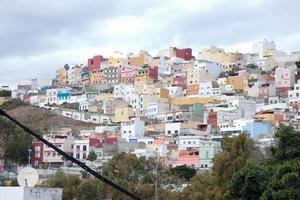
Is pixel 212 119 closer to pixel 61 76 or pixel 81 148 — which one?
pixel 81 148

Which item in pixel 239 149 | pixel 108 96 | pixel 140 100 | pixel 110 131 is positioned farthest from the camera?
pixel 108 96

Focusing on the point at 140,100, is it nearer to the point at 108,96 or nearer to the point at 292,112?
the point at 108,96

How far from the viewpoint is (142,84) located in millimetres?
104688

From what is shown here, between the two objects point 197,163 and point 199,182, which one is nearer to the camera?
point 199,182

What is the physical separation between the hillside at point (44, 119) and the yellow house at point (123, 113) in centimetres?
422

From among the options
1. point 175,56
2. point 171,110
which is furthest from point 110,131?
point 175,56

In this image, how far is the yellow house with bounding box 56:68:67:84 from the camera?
423 ft

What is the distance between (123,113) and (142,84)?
42.1 ft

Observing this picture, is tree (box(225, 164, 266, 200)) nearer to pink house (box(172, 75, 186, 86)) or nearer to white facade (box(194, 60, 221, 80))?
white facade (box(194, 60, 221, 80))

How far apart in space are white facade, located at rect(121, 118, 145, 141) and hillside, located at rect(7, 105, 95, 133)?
6513 millimetres

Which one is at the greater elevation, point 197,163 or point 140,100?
point 140,100

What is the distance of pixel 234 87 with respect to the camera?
9669 centimetres

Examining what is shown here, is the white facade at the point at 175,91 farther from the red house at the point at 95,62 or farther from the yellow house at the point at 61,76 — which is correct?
the yellow house at the point at 61,76

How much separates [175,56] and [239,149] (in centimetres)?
9966
